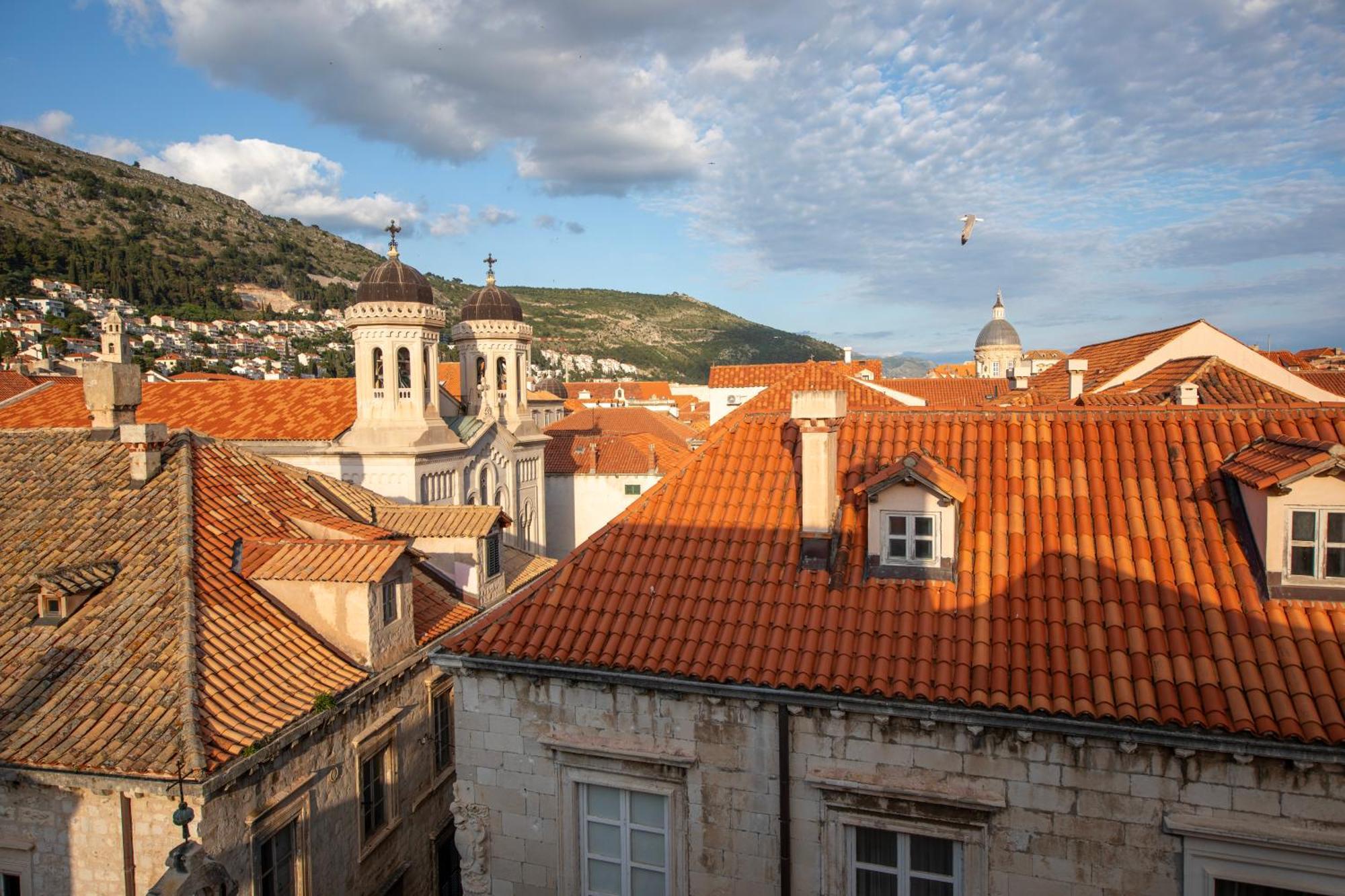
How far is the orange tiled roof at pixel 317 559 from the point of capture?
11.4 meters

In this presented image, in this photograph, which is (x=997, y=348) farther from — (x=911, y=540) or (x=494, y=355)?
(x=911, y=540)

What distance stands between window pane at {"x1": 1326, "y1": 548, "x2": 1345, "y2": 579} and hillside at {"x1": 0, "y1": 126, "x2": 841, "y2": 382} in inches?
4031

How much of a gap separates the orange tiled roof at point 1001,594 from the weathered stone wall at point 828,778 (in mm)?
430

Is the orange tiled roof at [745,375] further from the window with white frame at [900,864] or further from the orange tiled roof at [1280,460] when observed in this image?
the window with white frame at [900,864]

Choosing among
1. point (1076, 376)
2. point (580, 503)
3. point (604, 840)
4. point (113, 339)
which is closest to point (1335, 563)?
point (604, 840)

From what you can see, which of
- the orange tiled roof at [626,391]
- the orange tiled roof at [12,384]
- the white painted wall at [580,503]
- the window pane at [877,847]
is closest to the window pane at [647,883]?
the window pane at [877,847]

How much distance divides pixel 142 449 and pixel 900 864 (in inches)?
495

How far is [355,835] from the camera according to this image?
36.7 feet

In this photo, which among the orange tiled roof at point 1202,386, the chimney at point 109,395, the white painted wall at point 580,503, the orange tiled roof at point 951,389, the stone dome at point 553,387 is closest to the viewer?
the chimney at point 109,395

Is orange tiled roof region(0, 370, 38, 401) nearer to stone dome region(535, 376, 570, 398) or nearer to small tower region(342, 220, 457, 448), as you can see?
small tower region(342, 220, 457, 448)

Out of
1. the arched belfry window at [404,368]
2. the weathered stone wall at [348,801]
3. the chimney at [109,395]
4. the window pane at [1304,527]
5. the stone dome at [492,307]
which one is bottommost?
the weathered stone wall at [348,801]

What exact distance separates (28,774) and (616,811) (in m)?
6.61

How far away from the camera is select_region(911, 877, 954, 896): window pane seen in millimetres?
7113

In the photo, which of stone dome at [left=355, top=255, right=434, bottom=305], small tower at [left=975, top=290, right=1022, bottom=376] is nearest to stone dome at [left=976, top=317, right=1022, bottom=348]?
small tower at [left=975, top=290, right=1022, bottom=376]
